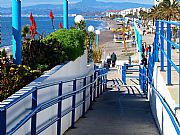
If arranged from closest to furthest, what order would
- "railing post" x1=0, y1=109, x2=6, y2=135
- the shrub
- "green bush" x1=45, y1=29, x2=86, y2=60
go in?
"railing post" x1=0, y1=109, x2=6, y2=135, the shrub, "green bush" x1=45, y1=29, x2=86, y2=60

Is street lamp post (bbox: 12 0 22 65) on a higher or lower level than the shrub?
higher

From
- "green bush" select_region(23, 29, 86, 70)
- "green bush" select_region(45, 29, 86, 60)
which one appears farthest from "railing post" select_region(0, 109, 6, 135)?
"green bush" select_region(45, 29, 86, 60)

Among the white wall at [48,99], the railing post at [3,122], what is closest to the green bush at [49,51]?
the white wall at [48,99]

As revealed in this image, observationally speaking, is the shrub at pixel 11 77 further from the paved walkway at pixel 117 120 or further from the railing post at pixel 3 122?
the railing post at pixel 3 122

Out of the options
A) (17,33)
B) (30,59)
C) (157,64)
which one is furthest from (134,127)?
(17,33)

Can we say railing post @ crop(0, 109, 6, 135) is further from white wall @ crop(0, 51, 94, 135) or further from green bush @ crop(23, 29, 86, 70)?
green bush @ crop(23, 29, 86, 70)

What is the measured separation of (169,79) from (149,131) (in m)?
1.60

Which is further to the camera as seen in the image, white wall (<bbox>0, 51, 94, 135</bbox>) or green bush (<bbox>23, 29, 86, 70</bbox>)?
green bush (<bbox>23, 29, 86, 70</bbox>)

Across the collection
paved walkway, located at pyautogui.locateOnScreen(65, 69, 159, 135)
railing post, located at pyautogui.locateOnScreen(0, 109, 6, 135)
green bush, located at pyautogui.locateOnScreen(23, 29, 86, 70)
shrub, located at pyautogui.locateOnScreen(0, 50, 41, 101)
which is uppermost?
green bush, located at pyautogui.locateOnScreen(23, 29, 86, 70)

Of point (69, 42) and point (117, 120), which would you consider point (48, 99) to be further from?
point (69, 42)

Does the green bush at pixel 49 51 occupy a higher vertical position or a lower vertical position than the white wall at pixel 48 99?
higher

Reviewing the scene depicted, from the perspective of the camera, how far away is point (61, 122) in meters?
8.59

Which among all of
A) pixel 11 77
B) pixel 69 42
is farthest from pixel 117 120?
pixel 11 77

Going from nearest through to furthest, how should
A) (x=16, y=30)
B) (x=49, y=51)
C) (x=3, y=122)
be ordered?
(x=3, y=122)
(x=16, y=30)
(x=49, y=51)
